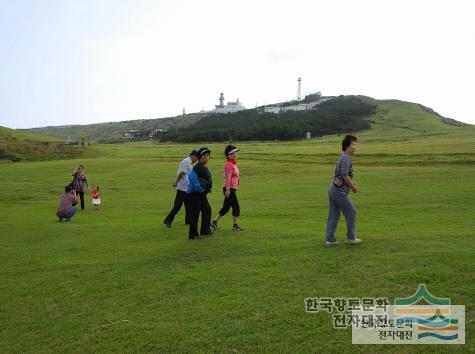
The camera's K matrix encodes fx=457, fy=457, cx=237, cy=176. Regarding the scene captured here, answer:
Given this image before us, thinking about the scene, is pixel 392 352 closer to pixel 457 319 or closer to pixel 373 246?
pixel 457 319

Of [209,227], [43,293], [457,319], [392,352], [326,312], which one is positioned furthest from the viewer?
[209,227]

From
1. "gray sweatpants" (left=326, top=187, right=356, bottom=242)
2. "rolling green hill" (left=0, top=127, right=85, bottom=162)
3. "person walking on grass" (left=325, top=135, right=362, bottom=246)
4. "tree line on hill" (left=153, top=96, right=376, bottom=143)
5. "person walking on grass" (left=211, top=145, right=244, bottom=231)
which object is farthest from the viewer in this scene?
"tree line on hill" (left=153, top=96, right=376, bottom=143)

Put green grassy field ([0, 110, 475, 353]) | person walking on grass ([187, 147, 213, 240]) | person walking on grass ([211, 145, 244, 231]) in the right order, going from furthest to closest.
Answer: person walking on grass ([211, 145, 244, 231])
person walking on grass ([187, 147, 213, 240])
green grassy field ([0, 110, 475, 353])

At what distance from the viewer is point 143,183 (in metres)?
35.5

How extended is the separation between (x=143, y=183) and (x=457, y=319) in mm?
30858

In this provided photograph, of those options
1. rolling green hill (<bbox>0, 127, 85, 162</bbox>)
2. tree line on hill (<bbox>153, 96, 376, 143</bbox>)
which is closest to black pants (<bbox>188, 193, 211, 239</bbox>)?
rolling green hill (<bbox>0, 127, 85, 162</bbox>)

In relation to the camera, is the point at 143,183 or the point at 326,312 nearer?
the point at 326,312

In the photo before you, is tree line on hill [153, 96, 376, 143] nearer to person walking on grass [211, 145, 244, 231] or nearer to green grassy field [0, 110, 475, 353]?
green grassy field [0, 110, 475, 353]

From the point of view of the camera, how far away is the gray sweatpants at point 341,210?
1064 centimetres

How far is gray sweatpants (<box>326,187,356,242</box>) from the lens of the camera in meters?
10.6

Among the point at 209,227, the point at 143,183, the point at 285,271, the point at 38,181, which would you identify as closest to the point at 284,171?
the point at 143,183

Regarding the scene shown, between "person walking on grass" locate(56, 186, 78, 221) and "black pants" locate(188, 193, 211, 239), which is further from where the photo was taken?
"person walking on grass" locate(56, 186, 78, 221)

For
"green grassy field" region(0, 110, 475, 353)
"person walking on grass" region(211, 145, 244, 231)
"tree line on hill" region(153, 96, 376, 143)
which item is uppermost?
"tree line on hill" region(153, 96, 376, 143)

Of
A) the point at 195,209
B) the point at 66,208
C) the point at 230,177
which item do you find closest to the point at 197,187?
the point at 195,209
